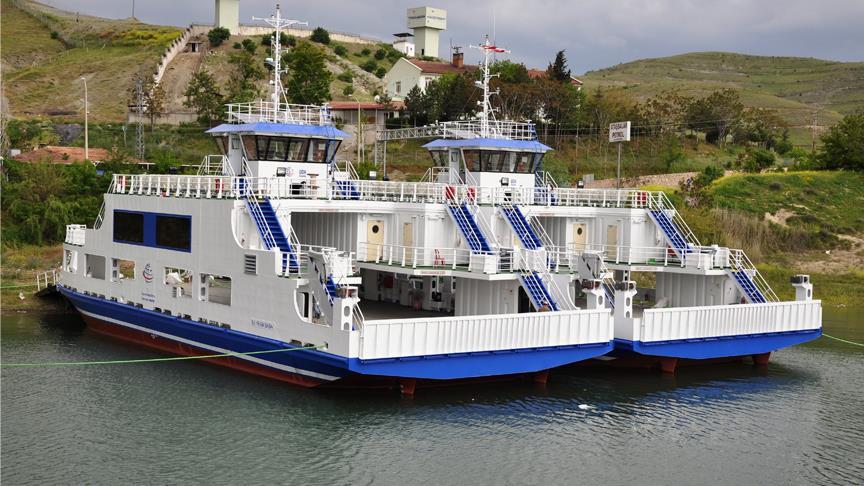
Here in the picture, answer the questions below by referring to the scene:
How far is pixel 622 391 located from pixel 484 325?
5.14 meters

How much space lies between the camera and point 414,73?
88.9 meters

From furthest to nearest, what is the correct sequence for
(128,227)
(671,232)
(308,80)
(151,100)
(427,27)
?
(427,27), (151,100), (308,80), (128,227), (671,232)

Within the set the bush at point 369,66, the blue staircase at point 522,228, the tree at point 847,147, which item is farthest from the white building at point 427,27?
the blue staircase at point 522,228

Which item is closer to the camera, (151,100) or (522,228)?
(522,228)

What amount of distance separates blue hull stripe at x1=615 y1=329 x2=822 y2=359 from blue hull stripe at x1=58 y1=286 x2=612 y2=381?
1330 millimetres

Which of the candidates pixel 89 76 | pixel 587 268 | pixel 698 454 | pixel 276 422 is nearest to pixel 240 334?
pixel 276 422

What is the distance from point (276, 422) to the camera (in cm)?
2156

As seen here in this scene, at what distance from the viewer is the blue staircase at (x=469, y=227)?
27578 mm

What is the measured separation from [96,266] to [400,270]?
46.7 feet

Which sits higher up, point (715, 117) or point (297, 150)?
point (715, 117)

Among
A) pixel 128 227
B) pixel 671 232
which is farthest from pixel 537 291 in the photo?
pixel 128 227

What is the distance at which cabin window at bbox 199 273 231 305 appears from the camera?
27484 mm

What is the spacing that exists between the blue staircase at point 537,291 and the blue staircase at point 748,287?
6.91m

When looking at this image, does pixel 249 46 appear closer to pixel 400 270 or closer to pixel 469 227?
pixel 469 227
